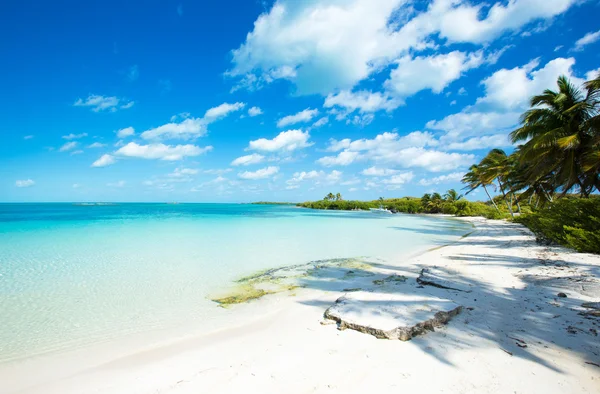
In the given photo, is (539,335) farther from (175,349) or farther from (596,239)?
(596,239)

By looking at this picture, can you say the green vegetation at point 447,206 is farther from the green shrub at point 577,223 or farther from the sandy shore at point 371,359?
the sandy shore at point 371,359

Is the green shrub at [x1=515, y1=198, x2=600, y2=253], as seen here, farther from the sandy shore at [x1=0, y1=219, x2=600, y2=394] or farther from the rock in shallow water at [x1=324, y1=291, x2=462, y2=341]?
the rock in shallow water at [x1=324, y1=291, x2=462, y2=341]

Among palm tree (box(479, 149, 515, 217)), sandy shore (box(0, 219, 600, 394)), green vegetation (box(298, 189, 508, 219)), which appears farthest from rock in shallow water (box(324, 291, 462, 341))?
green vegetation (box(298, 189, 508, 219))

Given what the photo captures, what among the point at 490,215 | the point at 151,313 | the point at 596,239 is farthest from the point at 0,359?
the point at 490,215

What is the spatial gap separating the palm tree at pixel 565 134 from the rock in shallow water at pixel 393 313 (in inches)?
415

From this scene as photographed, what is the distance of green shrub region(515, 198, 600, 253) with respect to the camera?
8.21 m

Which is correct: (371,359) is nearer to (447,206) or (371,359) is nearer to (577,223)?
(577,223)

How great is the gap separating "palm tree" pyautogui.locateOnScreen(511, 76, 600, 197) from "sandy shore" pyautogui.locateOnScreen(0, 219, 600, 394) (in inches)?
364

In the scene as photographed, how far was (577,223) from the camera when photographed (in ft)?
29.6

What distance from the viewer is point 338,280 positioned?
7277mm

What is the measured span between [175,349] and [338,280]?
4.36 meters

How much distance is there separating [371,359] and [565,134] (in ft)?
47.7

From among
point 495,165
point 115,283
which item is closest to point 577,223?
point 115,283

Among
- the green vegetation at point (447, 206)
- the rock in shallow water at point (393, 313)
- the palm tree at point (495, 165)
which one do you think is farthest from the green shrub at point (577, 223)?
the green vegetation at point (447, 206)
